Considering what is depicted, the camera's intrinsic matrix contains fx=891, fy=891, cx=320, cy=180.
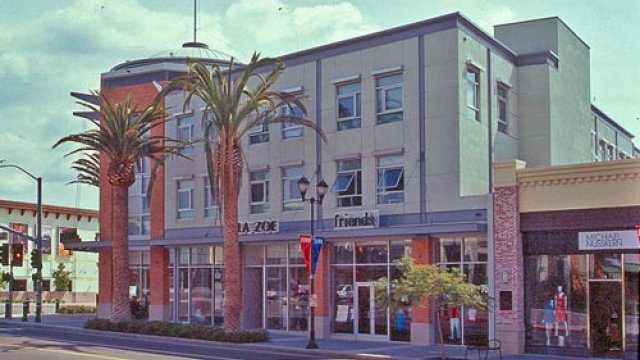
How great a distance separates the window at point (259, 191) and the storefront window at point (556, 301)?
13.6 meters

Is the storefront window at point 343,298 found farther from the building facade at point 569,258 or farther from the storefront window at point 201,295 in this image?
the storefront window at point 201,295

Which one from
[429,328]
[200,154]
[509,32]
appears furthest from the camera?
[200,154]

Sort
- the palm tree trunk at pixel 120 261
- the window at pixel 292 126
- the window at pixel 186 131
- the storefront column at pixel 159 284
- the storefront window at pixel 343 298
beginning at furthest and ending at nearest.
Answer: the storefront column at pixel 159 284 → the window at pixel 186 131 → the palm tree trunk at pixel 120 261 → the window at pixel 292 126 → the storefront window at pixel 343 298

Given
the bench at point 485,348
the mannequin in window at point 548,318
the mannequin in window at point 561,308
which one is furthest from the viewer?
the mannequin in window at point 548,318

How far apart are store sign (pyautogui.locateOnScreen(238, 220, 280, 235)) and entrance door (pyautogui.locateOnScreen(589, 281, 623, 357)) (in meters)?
14.5

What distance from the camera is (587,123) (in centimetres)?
4278

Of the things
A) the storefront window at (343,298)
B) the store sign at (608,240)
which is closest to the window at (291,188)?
the storefront window at (343,298)

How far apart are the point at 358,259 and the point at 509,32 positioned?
41.7ft

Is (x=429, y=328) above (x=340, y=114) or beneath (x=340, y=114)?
beneath

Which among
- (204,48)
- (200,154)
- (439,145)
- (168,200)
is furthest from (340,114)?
(204,48)

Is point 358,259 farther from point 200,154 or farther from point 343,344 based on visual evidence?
point 200,154

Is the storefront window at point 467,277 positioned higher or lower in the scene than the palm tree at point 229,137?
lower

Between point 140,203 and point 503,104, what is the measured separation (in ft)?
65.3

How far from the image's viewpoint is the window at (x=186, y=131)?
4294 cm
